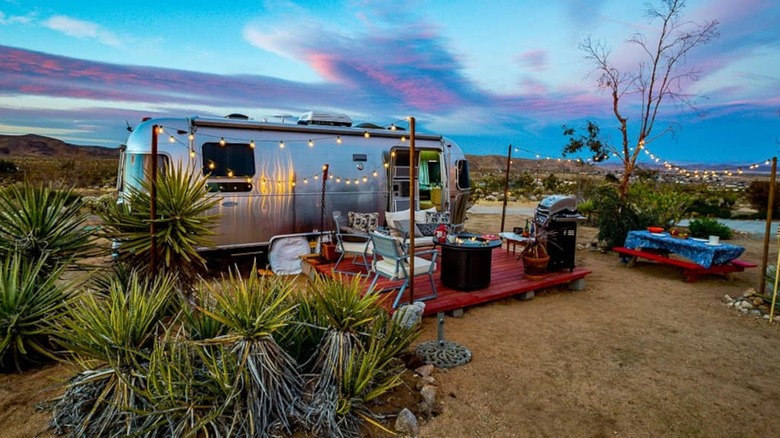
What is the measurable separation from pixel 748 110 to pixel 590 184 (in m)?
6.73

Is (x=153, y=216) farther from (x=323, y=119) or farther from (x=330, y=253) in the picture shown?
(x=323, y=119)

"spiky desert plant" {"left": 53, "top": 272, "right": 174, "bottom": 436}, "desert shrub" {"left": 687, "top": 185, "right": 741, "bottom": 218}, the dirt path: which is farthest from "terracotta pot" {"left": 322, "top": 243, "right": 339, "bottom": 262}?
"desert shrub" {"left": 687, "top": 185, "right": 741, "bottom": 218}

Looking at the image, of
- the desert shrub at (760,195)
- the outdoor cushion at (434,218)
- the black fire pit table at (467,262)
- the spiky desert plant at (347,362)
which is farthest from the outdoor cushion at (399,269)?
the desert shrub at (760,195)

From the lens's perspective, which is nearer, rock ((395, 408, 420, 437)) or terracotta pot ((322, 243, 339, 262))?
rock ((395, 408, 420, 437))

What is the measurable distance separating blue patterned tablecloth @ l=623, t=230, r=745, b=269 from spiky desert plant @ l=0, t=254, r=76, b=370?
29.3 feet

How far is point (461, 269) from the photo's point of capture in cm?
569

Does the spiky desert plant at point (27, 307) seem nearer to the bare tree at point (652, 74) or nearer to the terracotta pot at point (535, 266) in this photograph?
the terracotta pot at point (535, 266)

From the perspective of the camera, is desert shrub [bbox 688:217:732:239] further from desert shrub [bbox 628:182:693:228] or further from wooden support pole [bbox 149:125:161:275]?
wooden support pole [bbox 149:125:161:275]

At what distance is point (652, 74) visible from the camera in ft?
36.8

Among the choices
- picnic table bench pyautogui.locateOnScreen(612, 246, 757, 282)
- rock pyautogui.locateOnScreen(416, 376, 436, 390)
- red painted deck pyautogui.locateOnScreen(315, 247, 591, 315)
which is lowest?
rock pyautogui.locateOnScreen(416, 376, 436, 390)

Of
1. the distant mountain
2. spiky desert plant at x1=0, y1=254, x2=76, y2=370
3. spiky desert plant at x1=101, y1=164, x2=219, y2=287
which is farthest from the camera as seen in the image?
the distant mountain

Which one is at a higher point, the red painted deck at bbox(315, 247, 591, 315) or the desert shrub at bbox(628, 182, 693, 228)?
the desert shrub at bbox(628, 182, 693, 228)

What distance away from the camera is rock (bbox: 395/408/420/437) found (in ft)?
9.44

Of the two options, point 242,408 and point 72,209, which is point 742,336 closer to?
point 242,408
